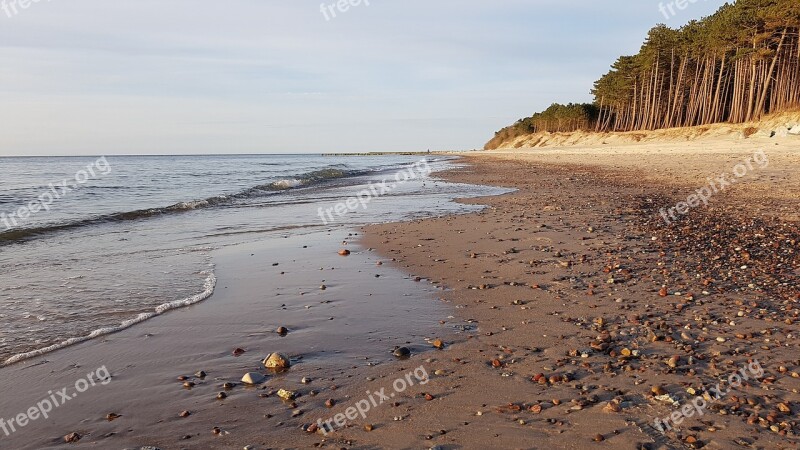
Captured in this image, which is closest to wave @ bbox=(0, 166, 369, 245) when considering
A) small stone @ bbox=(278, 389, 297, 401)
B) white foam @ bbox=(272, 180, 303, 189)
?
white foam @ bbox=(272, 180, 303, 189)

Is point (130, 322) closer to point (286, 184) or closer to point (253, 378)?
point (253, 378)

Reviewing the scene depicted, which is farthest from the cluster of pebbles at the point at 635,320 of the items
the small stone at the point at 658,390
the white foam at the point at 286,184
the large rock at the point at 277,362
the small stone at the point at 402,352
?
the white foam at the point at 286,184

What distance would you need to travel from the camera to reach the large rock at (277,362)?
16.6 feet

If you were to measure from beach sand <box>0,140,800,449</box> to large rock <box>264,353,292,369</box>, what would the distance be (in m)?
0.18

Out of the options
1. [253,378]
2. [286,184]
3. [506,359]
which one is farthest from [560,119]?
[253,378]

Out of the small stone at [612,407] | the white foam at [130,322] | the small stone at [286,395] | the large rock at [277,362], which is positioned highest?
the white foam at [130,322]

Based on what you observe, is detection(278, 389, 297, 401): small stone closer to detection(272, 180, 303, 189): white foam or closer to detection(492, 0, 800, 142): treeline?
detection(272, 180, 303, 189): white foam

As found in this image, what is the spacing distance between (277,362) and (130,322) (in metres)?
2.71

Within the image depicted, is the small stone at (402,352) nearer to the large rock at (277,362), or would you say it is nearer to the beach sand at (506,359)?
Answer: the beach sand at (506,359)

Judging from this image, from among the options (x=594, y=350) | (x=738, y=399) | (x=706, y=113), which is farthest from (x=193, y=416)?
(x=706, y=113)

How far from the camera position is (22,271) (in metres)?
9.84

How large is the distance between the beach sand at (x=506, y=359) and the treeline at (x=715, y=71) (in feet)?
141

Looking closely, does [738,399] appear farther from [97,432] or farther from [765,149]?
[765,149]

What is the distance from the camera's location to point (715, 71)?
56.5 meters
